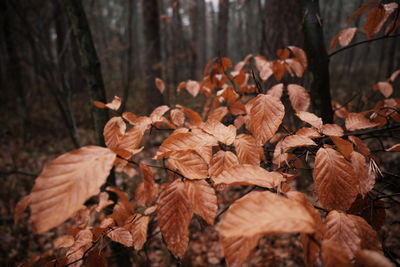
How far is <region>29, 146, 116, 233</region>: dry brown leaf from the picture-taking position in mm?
389

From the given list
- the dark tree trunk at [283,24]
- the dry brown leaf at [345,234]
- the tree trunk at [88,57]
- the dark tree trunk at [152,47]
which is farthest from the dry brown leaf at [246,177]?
the dark tree trunk at [152,47]

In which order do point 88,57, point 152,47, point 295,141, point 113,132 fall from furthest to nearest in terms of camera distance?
point 152,47
point 88,57
point 113,132
point 295,141

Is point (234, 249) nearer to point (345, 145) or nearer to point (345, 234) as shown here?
point (345, 234)

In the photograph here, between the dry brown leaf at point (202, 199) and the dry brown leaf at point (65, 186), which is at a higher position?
the dry brown leaf at point (65, 186)

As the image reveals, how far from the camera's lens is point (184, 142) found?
692 mm

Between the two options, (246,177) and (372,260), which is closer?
(372,260)

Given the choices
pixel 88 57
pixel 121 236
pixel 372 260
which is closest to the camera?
pixel 372 260

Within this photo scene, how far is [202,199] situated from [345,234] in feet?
1.34

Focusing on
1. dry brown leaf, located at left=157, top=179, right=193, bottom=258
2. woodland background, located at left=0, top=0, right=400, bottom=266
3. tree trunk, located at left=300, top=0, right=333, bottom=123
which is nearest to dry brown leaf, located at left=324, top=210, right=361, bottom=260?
dry brown leaf, located at left=157, top=179, right=193, bottom=258

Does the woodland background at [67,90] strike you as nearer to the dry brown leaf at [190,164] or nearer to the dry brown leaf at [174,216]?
the dry brown leaf at [190,164]

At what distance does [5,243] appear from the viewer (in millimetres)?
2924

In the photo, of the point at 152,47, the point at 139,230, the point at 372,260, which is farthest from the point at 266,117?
the point at 152,47

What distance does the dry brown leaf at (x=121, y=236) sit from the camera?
817 millimetres

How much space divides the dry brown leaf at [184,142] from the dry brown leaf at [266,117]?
16 centimetres
